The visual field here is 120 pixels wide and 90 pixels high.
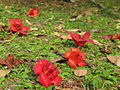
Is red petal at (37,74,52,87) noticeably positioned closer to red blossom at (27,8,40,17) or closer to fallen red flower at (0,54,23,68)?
fallen red flower at (0,54,23,68)

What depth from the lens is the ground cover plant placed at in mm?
1730

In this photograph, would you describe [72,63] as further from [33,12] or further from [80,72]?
[33,12]

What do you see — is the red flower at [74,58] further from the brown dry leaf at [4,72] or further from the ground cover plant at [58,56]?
the brown dry leaf at [4,72]

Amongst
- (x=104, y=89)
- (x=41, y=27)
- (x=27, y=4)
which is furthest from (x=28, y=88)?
(x=27, y=4)

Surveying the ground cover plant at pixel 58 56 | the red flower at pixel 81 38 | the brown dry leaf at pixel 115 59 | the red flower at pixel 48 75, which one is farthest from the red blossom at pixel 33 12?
the red flower at pixel 48 75

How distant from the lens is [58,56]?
7.34 ft

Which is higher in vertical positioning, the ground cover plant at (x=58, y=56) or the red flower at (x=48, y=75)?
the red flower at (x=48, y=75)

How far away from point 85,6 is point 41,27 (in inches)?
85.1

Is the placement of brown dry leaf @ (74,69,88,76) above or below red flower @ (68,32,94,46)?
below

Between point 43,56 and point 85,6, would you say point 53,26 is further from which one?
point 85,6

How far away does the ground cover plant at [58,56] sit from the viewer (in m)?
1.73

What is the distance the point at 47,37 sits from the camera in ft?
9.42

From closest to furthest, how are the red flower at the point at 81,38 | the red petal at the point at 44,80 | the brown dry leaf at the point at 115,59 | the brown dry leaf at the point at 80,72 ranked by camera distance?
the red petal at the point at 44,80, the brown dry leaf at the point at 80,72, the brown dry leaf at the point at 115,59, the red flower at the point at 81,38

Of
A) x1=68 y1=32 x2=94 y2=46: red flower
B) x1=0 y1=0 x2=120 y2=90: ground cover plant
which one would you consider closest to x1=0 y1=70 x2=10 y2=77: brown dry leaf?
x1=0 y1=0 x2=120 y2=90: ground cover plant
